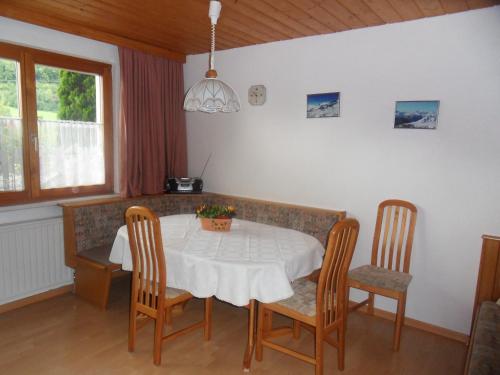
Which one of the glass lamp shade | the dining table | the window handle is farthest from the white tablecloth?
the window handle

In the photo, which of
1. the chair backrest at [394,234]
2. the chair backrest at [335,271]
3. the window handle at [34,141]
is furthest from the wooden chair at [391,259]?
the window handle at [34,141]

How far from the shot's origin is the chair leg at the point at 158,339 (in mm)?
2336

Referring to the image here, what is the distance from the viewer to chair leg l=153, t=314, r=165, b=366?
7.66 feet

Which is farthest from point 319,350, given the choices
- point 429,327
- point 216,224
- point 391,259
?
point 429,327

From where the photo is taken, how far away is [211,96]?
Result: 2.54 meters

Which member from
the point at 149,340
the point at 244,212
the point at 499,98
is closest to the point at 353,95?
the point at 499,98

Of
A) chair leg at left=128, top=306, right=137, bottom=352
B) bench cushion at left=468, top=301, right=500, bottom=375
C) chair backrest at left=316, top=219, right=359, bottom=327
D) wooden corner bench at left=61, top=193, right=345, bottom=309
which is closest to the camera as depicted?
bench cushion at left=468, top=301, right=500, bottom=375

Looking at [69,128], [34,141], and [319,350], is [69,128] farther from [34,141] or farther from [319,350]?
[319,350]

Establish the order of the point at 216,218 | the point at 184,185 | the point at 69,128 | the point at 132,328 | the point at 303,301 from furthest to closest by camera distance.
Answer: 1. the point at 184,185
2. the point at 69,128
3. the point at 216,218
4. the point at 132,328
5. the point at 303,301

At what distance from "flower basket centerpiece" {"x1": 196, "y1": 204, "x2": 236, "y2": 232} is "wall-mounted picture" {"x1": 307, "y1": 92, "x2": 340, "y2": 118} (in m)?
1.31

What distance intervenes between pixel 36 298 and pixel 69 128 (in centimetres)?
157

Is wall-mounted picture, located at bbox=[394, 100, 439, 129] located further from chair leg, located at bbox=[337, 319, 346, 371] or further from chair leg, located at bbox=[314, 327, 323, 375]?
chair leg, located at bbox=[314, 327, 323, 375]

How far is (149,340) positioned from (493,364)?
213 cm

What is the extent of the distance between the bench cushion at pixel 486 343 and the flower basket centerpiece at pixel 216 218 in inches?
64.9
